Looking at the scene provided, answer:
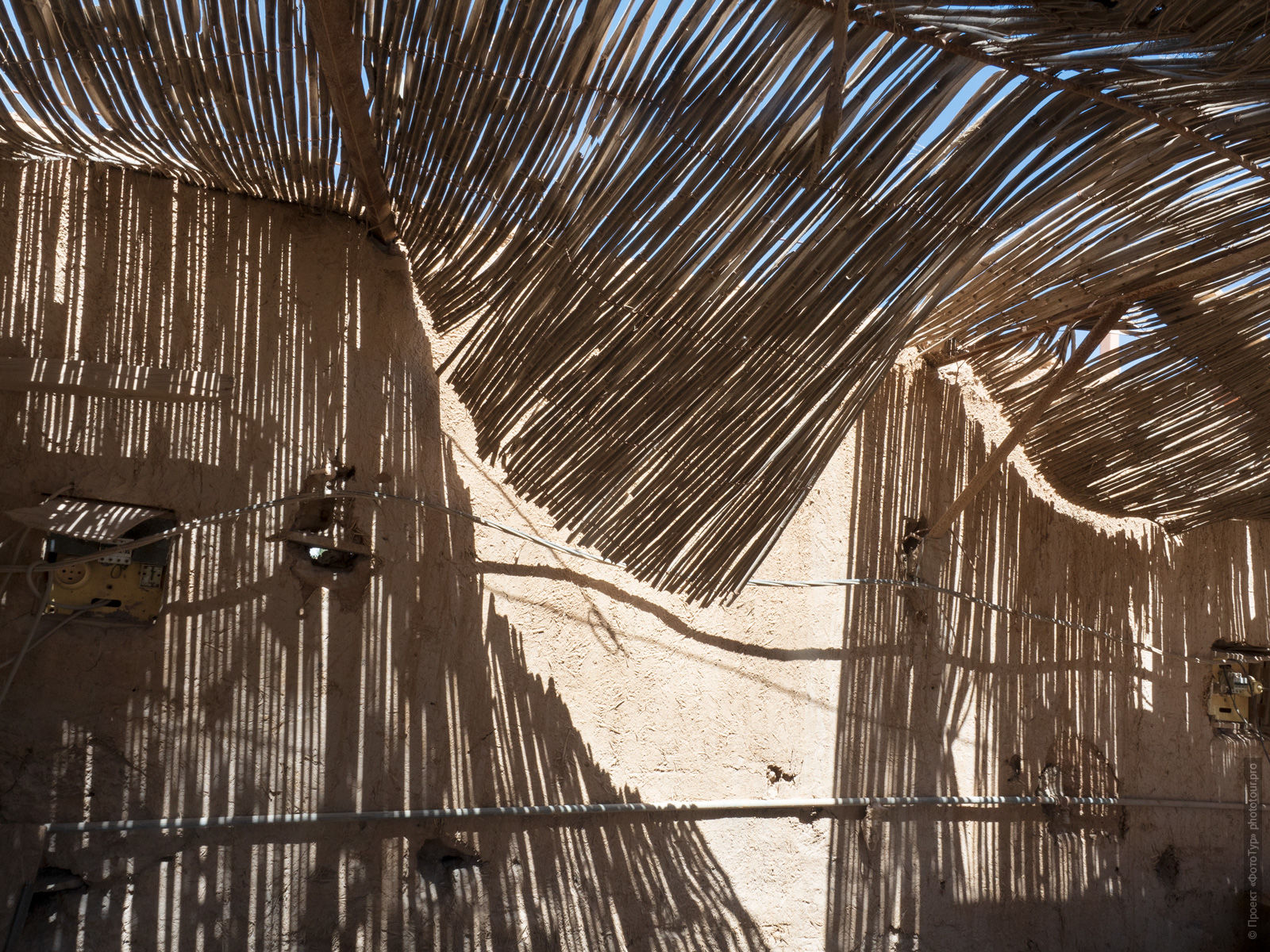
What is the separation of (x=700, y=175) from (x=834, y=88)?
36cm

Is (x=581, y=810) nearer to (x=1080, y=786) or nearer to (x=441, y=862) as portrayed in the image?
(x=441, y=862)

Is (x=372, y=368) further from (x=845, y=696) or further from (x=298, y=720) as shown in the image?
(x=845, y=696)

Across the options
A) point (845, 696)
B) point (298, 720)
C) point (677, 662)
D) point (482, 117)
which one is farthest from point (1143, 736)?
point (482, 117)

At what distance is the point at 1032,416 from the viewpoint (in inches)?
117

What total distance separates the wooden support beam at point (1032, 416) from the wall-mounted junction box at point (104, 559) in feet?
8.26

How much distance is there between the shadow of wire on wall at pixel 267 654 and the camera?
6.74 feet

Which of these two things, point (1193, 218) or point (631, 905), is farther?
point (631, 905)

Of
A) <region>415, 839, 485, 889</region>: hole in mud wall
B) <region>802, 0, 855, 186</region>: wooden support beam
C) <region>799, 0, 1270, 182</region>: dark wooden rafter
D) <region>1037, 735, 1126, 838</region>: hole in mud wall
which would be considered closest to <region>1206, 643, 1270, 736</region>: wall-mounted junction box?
<region>1037, 735, 1126, 838</region>: hole in mud wall

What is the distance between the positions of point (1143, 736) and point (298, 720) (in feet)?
11.6

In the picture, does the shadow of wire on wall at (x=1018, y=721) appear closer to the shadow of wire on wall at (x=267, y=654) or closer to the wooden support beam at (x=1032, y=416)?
the wooden support beam at (x=1032, y=416)

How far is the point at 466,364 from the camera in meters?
2.36

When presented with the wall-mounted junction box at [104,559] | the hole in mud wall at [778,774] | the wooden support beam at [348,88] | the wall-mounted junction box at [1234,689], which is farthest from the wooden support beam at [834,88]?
the wall-mounted junction box at [1234,689]

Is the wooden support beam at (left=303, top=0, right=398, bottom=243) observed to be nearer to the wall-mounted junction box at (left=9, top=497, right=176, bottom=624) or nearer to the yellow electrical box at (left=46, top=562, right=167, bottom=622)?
the wall-mounted junction box at (left=9, top=497, right=176, bottom=624)

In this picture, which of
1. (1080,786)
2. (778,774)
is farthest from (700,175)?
(1080,786)
